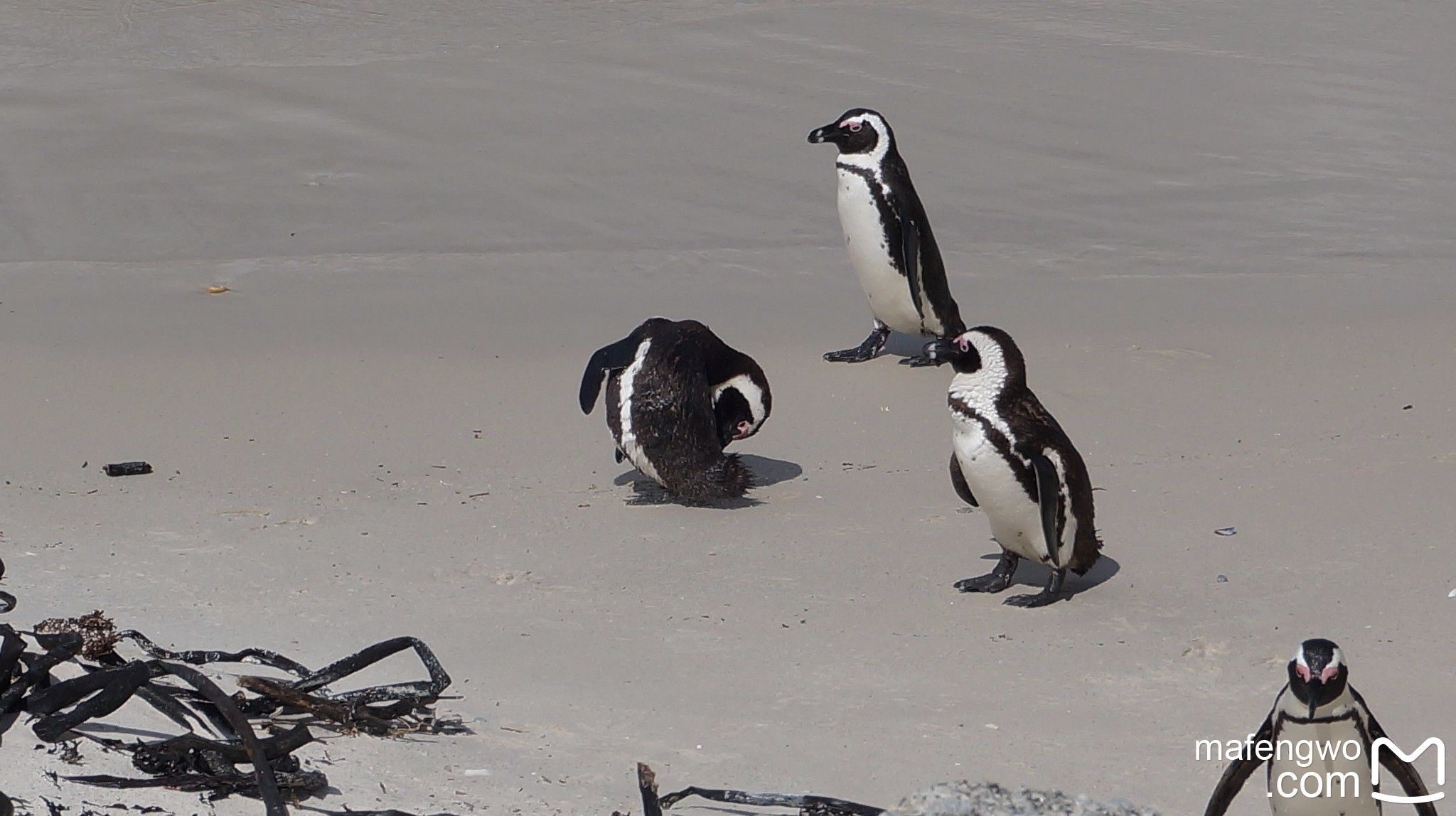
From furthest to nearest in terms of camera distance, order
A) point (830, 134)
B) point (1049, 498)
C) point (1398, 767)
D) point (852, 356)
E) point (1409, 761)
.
Result: 1. point (830, 134)
2. point (852, 356)
3. point (1049, 498)
4. point (1409, 761)
5. point (1398, 767)

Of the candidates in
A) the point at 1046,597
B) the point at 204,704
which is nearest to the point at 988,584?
the point at 1046,597

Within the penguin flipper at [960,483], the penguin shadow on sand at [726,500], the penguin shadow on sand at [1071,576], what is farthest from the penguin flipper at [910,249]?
the penguin flipper at [960,483]

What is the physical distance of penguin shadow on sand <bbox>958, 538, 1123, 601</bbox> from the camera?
445 centimetres

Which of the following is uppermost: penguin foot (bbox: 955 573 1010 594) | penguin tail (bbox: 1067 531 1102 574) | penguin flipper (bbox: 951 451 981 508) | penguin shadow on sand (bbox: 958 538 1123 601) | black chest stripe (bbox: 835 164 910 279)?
black chest stripe (bbox: 835 164 910 279)

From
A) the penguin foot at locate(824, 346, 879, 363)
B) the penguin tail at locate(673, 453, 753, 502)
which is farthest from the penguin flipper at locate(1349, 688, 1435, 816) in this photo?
the penguin foot at locate(824, 346, 879, 363)

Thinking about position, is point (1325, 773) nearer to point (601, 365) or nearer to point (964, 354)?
point (964, 354)

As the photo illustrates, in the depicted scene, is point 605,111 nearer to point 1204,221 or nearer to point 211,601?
point 1204,221

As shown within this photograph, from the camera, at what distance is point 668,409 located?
511 cm

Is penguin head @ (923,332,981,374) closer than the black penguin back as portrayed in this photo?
Yes

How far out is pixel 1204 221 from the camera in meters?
9.12

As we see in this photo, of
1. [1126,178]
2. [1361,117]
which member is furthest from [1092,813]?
[1361,117]

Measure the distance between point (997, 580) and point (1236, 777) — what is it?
153cm

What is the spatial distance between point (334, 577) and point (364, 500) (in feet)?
2.39

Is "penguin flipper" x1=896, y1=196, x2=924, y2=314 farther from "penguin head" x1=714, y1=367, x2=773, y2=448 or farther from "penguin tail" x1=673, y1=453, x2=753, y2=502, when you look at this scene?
"penguin tail" x1=673, y1=453, x2=753, y2=502
